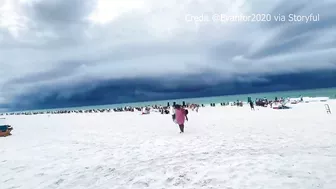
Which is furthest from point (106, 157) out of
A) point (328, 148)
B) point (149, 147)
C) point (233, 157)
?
point (328, 148)

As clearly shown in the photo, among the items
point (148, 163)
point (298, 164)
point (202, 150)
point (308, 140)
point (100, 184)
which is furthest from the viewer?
point (308, 140)

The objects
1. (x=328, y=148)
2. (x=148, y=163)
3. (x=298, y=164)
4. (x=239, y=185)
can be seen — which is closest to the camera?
(x=239, y=185)

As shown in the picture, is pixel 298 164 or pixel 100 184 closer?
pixel 100 184

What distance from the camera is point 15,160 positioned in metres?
10.3

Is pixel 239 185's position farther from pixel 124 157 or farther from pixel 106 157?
pixel 106 157

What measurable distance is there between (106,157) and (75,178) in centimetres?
255

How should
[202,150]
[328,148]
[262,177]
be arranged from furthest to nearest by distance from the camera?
[202,150] < [328,148] < [262,177]

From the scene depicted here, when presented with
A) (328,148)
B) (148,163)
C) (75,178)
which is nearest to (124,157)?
(148,163)

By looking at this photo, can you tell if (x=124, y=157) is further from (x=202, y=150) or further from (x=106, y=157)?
(x=202, y=150)

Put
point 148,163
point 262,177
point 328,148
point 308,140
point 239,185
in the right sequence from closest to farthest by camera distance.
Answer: point 239,185
point 262,177
point 148,163
point 328,148
point 308,140

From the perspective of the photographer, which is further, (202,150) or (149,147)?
(149,147)

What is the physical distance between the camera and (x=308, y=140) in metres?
10.8

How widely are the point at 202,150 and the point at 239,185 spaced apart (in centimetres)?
402

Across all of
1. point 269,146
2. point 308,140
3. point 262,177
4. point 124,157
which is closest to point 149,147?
point 124,157
